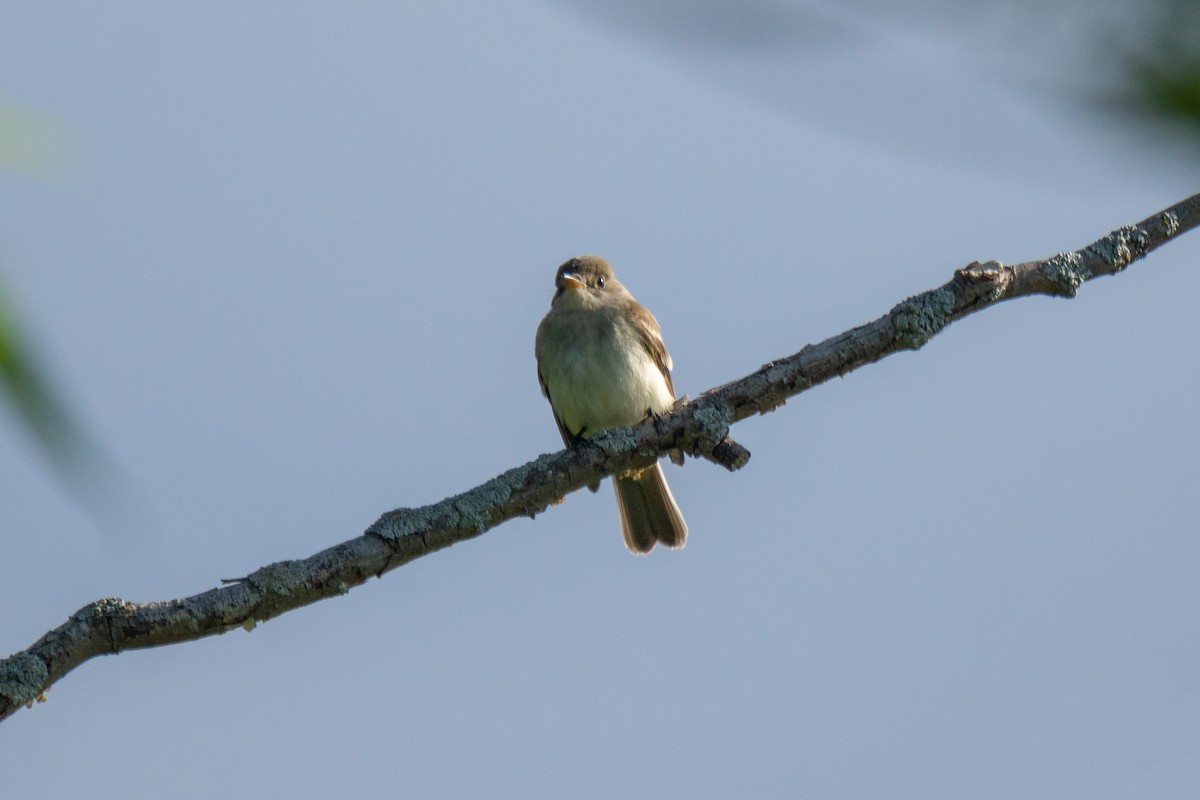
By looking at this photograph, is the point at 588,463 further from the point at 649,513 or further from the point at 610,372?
the point at 649,513

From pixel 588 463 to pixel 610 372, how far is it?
2.40 meters

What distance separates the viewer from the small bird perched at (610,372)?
286 inches

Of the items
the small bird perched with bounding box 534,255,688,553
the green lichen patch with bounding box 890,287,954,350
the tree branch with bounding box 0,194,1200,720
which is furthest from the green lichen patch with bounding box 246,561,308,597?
the small bird perched with bounding box 534,255,688,553

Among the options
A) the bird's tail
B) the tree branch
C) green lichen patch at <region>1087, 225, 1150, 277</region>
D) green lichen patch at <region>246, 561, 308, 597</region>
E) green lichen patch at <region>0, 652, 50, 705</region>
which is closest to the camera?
green lichen patch at <region>0, 652, 50, 705</region>

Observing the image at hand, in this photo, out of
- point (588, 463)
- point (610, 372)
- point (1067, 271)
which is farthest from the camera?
point (610, 372)

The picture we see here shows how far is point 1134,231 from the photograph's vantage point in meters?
4.53

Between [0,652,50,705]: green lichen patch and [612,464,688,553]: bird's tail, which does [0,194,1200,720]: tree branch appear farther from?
[612,464,688,553]: bird's tail

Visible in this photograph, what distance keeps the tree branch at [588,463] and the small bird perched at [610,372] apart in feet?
6.67

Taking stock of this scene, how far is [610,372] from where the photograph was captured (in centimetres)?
724

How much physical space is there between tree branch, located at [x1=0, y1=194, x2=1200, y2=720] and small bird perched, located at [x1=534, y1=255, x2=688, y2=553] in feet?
6.67

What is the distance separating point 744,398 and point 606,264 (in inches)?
152

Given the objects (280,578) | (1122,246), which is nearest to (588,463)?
(280,578)

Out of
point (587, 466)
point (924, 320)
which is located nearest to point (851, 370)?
point (924, 320)

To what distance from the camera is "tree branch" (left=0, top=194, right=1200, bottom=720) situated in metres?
3.69
